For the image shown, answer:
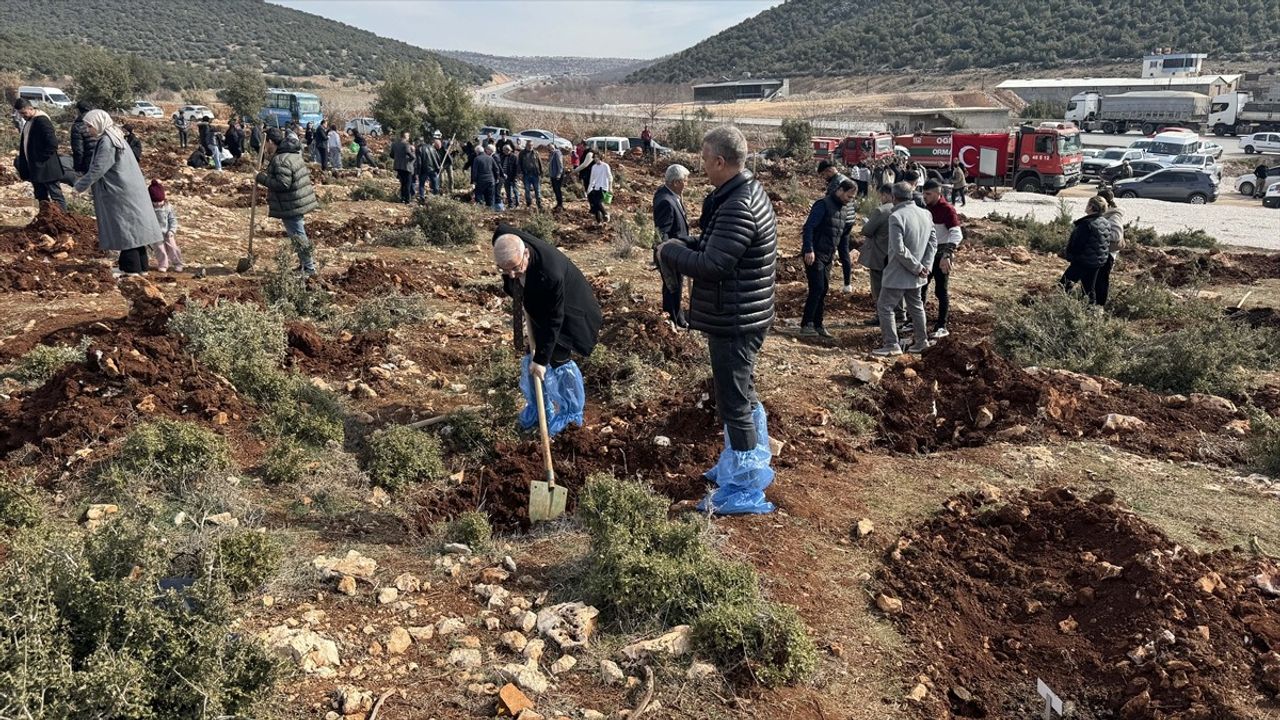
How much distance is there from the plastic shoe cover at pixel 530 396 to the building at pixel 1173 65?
6960 centimetres

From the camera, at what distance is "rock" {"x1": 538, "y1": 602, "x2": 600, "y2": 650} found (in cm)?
318

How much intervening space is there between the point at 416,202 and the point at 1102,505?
14.1 metres

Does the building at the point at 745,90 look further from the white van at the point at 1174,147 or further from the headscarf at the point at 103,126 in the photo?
the headscarf at the point at 103,126

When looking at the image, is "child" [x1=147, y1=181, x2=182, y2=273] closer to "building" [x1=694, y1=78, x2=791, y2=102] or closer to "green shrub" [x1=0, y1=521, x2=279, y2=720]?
"green shrub" [x1=0, y1=521, x2=279, y2=720]

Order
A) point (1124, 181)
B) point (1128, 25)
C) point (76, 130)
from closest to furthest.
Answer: point (76, 130)
point (1124, 181)
point (1128, 25)

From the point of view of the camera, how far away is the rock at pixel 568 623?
10.4 feet

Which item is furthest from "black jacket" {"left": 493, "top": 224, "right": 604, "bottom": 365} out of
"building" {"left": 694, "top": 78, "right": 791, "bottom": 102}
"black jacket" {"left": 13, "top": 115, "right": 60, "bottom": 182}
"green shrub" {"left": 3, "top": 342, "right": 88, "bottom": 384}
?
"building" {"left": 694, "top": 78, "right": 791, "bottom": 102}

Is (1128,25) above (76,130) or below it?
above

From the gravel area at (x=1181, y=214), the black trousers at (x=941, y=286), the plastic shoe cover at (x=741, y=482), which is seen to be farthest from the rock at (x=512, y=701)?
the gravel area at (x=1181, y=214)

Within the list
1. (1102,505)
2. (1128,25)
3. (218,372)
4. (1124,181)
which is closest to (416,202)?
(218,372)

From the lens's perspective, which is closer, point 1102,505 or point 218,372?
point 1102,505

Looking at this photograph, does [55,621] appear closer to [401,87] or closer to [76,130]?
[76,130]

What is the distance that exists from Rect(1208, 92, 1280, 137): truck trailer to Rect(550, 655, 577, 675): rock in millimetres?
53423

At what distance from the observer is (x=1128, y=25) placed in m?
75.2
